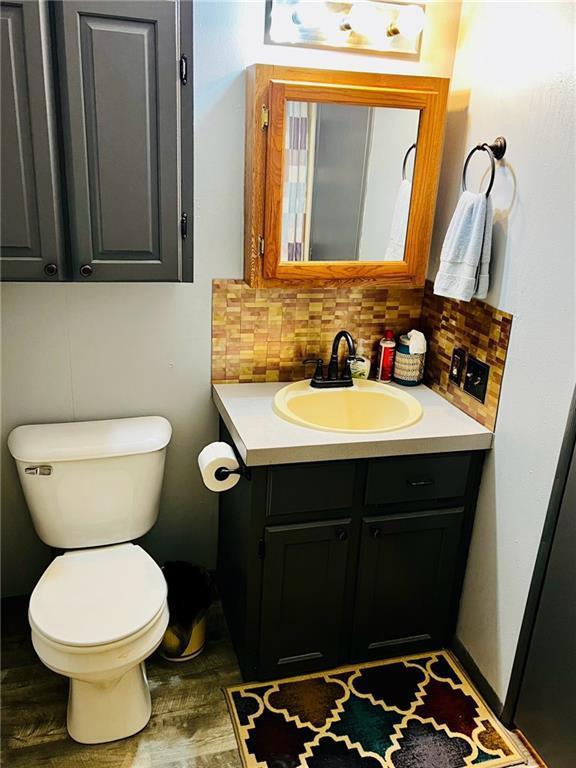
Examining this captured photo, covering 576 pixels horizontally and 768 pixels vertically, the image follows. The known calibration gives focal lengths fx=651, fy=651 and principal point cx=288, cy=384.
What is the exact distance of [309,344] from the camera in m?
2.31

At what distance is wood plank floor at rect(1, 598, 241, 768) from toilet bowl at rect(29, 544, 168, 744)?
0.05m

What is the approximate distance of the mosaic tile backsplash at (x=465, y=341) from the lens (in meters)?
1.93

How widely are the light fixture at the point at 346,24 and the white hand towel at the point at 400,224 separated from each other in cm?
44

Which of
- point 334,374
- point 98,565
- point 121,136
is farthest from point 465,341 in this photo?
point 98,565

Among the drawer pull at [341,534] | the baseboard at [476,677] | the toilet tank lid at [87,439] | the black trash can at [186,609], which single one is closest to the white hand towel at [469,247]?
the drawer pull at [341,534]

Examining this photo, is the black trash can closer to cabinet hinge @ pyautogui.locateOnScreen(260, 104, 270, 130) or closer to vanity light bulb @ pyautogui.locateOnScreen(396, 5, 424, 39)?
cabinet hinge @ pyautogui.locateOnScreen(260, 104, 270, 130)

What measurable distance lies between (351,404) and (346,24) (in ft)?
3.91

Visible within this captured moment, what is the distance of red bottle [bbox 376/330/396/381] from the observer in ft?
7.67

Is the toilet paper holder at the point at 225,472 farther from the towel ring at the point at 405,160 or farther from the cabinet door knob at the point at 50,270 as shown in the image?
the towel ring at the point at 405,160

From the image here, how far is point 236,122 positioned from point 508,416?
1.21 m

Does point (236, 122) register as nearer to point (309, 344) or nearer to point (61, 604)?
point (309, 344)

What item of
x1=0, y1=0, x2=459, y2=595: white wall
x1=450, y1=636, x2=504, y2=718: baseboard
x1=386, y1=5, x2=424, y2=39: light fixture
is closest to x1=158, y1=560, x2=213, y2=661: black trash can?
x1=0, y1=0, x2=459, y2=595: white wall

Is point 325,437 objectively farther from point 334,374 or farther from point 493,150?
point 493,150

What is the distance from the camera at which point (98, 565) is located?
6.44ft
